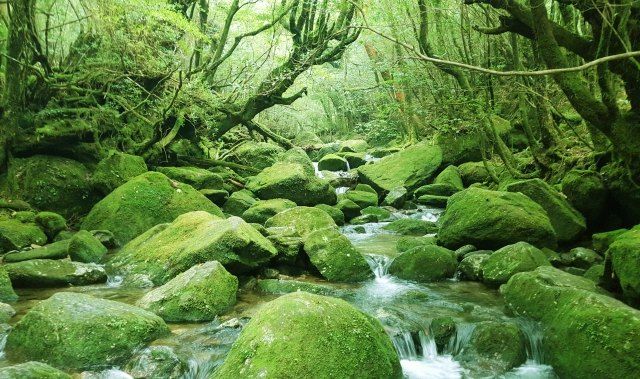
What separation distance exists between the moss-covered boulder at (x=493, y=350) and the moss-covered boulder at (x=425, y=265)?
2.20 meters

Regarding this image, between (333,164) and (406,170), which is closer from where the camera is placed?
(406,170)

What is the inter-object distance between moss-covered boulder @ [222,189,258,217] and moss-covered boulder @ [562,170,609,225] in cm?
694

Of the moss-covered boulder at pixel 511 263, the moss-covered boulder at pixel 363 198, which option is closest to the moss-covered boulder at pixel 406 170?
the moss-covered boulder at pixel 363 198

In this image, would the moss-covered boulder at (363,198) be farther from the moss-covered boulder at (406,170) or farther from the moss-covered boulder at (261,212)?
the moss-covered boulder at (261,212)

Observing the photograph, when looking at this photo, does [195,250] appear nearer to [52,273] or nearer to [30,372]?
[52,273]

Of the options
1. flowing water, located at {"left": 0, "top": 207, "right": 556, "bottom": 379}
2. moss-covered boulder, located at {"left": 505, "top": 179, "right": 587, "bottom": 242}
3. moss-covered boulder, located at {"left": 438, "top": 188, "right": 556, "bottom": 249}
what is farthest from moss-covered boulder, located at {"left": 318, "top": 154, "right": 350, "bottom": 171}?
flowing water, located at {"left": 0, "top": 207, "right": 556, "bottom": 379}

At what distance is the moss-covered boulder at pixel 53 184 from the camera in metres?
9.71

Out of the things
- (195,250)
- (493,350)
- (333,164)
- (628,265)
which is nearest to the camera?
(493,350)

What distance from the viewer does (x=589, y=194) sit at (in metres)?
8.15

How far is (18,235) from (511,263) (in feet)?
25.3

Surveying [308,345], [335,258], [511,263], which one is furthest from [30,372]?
[511,263]

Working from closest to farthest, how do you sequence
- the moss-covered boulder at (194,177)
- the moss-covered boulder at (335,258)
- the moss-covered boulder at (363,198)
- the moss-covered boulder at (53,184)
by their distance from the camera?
the moss-covered boulder at (335,258)
the moss-covered boulder at (53,184)
the moss-covered boulder at (194,177)
the moss-covered boulder at (363,198)

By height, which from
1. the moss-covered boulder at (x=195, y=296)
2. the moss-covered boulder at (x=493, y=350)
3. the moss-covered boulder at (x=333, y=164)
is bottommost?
the moss-covered boulder at (x=493, y=350)

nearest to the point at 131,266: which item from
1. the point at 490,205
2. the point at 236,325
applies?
the point at 236,325
